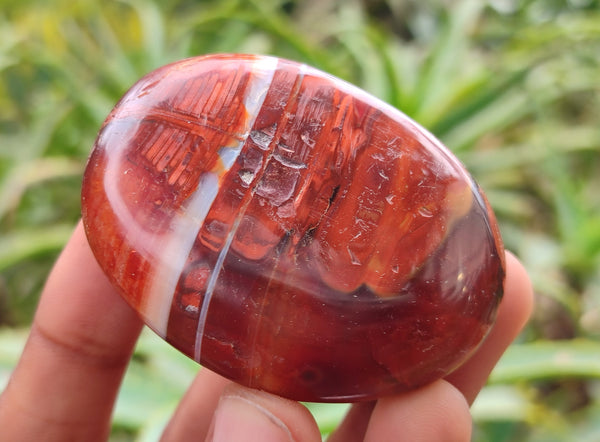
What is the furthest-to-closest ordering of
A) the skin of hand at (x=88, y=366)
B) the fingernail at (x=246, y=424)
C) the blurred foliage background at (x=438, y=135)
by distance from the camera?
the blurred foliage background at (x=438, y=135) → the skin of hand at (x=88, y=366) → the fingernail at (x=246, y=424)

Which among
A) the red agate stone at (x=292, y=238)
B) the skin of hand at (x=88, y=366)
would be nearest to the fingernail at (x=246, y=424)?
the red agate stone at (x=292, y=238)

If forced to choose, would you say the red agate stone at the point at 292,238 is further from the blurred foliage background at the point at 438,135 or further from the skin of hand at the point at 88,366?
the blurred foliage background at the point at 438,135

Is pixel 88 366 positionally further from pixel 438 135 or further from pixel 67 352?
pixel 438 135

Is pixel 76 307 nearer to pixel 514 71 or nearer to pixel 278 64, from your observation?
pixel 278 64

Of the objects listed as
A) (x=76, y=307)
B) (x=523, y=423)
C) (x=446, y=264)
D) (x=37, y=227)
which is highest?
(x=446, y=264)

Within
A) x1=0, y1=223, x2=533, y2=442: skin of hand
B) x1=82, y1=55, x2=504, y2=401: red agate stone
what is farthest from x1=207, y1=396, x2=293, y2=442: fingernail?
x1=0, y1=223, x2=533, y2=442: skin of hand

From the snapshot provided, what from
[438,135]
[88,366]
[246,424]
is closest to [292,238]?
[246,424]

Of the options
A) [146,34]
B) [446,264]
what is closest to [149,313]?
[446,264]
